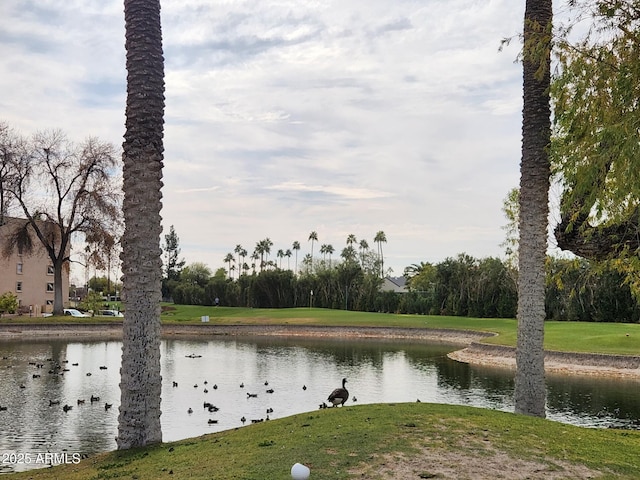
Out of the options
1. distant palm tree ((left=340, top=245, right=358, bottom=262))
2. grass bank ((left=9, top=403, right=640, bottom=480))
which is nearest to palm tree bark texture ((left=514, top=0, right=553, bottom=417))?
grass bank ((left=9, top=403, right=640, bottom=480))

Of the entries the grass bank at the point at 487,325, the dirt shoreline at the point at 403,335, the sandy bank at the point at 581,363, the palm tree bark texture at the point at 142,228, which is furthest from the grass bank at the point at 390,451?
the grass bank at the point at 487,325

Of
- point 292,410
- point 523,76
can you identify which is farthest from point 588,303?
point 523,76

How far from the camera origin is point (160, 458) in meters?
9.34

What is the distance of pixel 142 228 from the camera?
1095 cm

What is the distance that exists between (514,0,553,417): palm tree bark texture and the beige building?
62.4 meters

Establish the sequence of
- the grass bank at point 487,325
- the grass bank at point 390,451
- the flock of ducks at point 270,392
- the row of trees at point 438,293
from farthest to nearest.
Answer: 1. the row of trees at point 438,293
2. the grass bank at point 487,325
3. the flock of ducks at point 270,392
4. the grass bank at point 390,451

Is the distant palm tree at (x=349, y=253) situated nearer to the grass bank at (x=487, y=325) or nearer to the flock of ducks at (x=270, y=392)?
the grass bank at (x=487, y=325)

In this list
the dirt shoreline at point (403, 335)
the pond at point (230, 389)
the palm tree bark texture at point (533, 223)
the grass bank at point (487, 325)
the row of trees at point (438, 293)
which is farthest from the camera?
the row of trees at point (438, 293)

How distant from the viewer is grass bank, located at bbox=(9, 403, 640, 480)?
7445 mm

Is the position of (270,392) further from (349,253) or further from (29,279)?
(349,253)

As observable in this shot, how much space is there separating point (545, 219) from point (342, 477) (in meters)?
7.79

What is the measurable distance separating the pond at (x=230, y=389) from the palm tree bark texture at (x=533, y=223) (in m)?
7.85

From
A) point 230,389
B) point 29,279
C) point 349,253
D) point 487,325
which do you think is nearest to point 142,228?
point 230,389

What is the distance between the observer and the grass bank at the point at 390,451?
7445 millimetres
